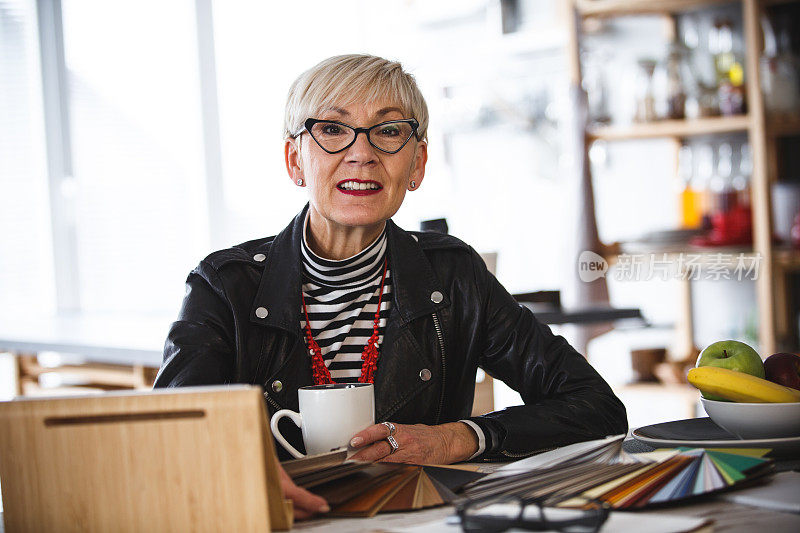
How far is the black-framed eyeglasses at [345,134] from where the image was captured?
1448 mm

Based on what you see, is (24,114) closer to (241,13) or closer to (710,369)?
(241,13)

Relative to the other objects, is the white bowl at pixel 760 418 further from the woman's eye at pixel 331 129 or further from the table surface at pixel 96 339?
the table surface at pixel 96 339

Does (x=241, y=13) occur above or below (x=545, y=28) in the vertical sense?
above

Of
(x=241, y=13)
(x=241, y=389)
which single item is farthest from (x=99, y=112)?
(x=241, y=389)

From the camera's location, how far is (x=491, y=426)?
4.09 ft

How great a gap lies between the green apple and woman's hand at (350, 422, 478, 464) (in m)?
0.34

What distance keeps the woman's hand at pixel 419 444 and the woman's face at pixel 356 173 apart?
420 mm

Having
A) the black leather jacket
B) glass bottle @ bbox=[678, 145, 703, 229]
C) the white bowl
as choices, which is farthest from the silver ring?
glass bottle @ bbox=[678, 145, 703, 229]

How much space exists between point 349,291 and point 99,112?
3.72 metres

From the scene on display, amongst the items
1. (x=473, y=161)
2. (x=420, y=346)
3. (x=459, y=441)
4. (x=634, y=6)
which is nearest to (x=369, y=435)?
(x=459, y=441)

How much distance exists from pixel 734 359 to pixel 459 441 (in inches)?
15.7

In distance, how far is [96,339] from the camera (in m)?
2.59

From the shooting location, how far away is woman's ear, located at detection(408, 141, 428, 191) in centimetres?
161

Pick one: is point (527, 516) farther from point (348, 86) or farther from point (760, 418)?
point (348, 86)
